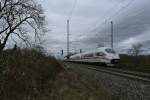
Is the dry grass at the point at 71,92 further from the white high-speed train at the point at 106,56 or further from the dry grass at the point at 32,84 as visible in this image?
the white high-speed train at the point at 106,56

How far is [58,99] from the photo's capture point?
7414 mm

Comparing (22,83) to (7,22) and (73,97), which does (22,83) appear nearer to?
(73,97)

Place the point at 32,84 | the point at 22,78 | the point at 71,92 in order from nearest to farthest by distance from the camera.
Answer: the point at 22,78 < the point at 32,84 < the point at 71,92

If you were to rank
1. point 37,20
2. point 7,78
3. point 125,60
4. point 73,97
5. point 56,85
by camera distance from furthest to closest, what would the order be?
1. point 125,60
2. point 37,20
3. point 56,85
4. point 73,97
5. point 7,78

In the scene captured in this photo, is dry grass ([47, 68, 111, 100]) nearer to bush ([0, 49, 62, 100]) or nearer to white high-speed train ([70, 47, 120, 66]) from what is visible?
bush ([0, 49, 62, 100])

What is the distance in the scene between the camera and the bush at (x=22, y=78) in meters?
6.68

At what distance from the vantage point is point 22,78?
293 inches

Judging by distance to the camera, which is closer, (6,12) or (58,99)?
(58,99)

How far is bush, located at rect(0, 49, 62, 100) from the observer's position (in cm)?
668

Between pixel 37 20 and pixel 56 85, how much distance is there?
18007 mm

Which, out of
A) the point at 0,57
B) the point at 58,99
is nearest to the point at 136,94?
the point at 58,99

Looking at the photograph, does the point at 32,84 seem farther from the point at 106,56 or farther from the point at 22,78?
the point at 106,56

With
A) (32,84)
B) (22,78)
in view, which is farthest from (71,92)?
(22,78)

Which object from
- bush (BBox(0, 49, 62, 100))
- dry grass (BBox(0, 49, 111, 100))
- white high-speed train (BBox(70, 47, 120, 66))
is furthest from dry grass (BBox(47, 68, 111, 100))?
white high-speed train (BBox(70, 47, 120, 66))
